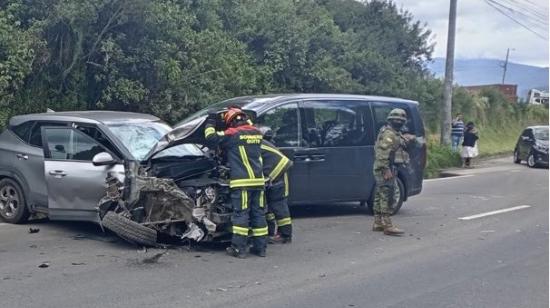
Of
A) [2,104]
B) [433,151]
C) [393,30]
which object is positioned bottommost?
[433,151]

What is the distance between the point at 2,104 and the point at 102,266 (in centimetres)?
625

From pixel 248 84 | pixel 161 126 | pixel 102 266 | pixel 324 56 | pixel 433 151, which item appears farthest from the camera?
pixel 433 151

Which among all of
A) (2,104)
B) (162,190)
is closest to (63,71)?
(2,104)

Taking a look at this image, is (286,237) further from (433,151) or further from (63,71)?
(433,151)

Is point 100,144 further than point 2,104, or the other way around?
point 2,104

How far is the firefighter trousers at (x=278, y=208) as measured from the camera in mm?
8727

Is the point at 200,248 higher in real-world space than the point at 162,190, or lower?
lower

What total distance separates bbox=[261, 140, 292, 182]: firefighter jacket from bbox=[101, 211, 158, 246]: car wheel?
1.42m

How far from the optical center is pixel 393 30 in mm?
28969

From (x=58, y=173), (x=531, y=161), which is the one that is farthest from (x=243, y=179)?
(x=531, y=161)

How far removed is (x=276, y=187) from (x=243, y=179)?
0.63 meters

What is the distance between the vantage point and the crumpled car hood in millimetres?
8602

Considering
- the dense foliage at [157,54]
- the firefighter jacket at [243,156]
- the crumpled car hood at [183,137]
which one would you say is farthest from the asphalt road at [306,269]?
the dense foliage at [157,54]

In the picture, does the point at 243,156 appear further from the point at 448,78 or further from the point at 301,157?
the point at 448,78
